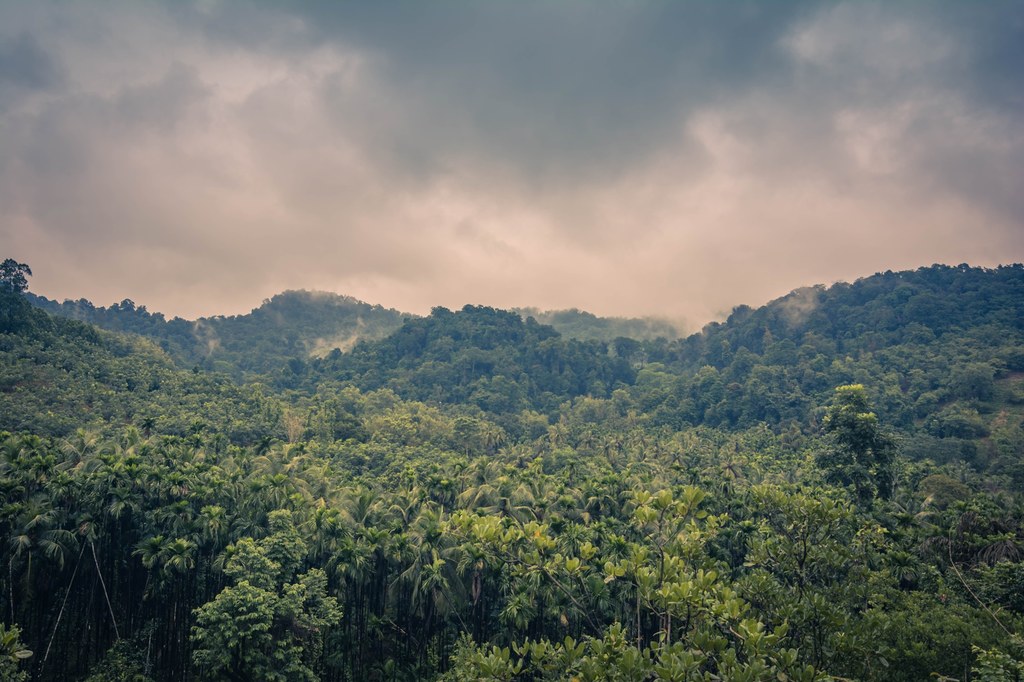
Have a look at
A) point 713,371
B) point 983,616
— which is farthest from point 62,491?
point 713,371

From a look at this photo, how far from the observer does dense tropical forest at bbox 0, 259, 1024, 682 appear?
1530 centimetres

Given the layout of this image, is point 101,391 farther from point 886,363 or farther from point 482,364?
point 886,363

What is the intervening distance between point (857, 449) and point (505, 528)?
3587cm

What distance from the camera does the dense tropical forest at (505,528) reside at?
15297 millimetres

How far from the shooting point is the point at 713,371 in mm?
121750

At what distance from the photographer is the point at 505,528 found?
36.9 m

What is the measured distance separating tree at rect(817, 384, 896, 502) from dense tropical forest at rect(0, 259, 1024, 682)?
10.7 inches

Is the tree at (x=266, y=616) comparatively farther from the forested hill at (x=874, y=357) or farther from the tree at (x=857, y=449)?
the forested hill at (x=874, y=357)

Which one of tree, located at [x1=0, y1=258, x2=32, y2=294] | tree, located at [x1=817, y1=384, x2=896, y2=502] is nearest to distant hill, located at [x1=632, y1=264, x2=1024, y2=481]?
tree, located at [x1=817, y1=384, x2=896, y2=502]

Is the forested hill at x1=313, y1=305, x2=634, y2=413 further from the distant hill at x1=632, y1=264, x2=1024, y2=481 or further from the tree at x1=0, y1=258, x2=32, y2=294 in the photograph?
the tree at x1=0, y1=258, x2=32, y2=294

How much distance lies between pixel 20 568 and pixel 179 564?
9.21 metres

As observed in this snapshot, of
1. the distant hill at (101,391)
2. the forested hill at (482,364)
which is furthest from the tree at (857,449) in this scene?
the forested hill at (482,364)

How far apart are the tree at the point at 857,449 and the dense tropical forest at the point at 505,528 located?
0.89 ft

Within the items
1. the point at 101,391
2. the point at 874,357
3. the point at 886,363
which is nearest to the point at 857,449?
the point at 886,363
